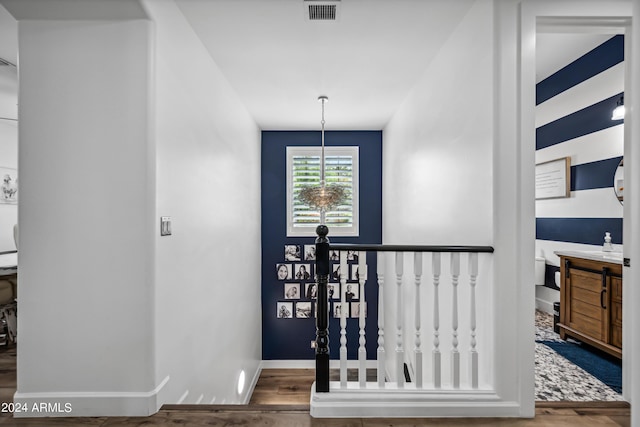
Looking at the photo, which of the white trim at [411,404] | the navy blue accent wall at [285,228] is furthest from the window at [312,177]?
the white trim at [411,404]

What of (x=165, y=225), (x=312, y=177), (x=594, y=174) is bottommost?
(x=165, y=225)

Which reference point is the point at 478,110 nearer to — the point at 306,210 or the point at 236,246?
the point at 236,246

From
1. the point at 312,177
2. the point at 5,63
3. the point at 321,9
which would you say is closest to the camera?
the point at 321,9

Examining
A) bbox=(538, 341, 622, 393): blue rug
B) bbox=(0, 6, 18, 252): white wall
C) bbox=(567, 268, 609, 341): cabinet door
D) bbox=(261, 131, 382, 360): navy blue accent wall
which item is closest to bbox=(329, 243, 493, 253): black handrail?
bbox=(538, 341, 622, 393): blue rug

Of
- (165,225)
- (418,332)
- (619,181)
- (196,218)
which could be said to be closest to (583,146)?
(619,181)

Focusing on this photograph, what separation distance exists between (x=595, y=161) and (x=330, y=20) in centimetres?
303

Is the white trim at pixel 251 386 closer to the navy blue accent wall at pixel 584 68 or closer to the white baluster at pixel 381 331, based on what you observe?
the white baluster at pixel 381 331

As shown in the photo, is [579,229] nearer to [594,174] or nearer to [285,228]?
[594,174]

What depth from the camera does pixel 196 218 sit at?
2.43 metres

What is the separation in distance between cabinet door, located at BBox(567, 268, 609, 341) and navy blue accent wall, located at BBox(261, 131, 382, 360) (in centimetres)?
248

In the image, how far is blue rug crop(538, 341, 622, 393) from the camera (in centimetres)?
258

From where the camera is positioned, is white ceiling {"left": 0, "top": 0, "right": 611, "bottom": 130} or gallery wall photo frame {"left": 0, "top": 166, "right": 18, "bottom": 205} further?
gallery wall photo frame {"left": 0, "top": 166, "right": 18, "bottom": 205}

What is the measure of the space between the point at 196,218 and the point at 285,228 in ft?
9.37

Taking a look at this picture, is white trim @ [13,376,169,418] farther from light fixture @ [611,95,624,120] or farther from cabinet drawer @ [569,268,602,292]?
light fixture @ [611,95,624,120]
